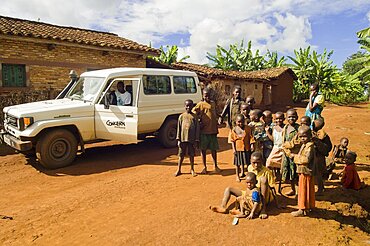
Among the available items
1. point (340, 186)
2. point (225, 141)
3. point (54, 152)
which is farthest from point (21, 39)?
point (340, 186)

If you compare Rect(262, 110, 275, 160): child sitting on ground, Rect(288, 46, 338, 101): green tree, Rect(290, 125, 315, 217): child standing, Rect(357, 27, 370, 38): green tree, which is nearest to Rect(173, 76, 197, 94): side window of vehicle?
Rect(262, 110, 275, 160): child sitting on ground

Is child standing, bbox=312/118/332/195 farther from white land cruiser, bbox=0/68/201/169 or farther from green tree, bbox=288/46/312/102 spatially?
green tree, bbox=288/46/312/102

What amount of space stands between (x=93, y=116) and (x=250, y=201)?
414cm

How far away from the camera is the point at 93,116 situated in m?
6.60

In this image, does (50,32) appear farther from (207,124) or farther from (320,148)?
(320,148)

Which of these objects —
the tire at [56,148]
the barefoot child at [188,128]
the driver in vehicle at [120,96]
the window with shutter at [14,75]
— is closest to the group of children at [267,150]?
the barefoot child at [188,128]

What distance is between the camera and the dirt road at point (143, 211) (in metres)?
3.48

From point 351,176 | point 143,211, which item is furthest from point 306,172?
point 143,211

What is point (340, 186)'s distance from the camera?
533 cm

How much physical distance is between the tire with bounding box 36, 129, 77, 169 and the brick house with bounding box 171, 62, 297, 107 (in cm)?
1100

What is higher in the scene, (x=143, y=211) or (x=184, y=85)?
(x=184, y=85)

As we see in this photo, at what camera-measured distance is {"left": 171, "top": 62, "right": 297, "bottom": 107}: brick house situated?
17094 mm

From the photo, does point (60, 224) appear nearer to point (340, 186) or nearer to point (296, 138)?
point (296, 138)

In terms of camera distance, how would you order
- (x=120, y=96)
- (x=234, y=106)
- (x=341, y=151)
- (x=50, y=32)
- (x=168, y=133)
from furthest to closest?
1. (x=50, y=32)
2. (x=168, y=133)
3. (x=120, y=96)
4. (x=341, y=151)
5. (x=234, y=106)
